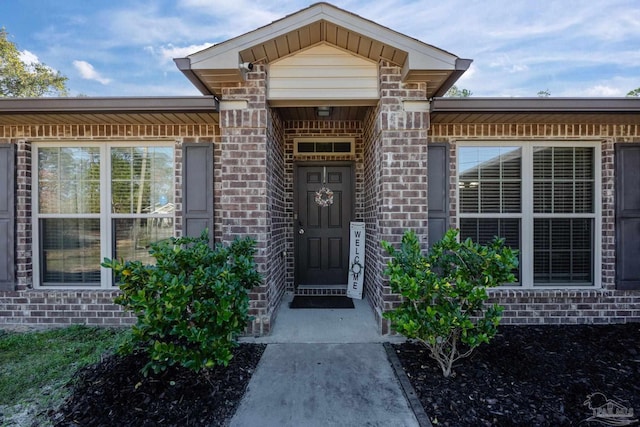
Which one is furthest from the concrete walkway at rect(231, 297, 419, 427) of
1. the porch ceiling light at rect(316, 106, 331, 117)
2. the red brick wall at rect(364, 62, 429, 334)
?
the porch ceiling light at rect(316, 106, 331, 117)

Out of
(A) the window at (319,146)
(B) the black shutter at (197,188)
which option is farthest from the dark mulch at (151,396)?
(A) the window at (319,146)

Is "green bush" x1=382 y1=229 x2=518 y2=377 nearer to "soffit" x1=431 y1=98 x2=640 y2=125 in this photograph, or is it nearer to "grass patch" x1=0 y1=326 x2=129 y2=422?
"soffit" x1=431 y1=98 x2=640 y2=125

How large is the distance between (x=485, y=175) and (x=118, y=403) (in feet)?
14.2

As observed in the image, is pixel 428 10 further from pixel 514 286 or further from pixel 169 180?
pixel 169 180

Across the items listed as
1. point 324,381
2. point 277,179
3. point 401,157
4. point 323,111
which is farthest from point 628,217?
point 277,179

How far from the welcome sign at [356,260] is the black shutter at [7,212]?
169 inches

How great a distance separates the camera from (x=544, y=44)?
32.3 feet

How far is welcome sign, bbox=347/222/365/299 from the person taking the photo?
14.8 ft

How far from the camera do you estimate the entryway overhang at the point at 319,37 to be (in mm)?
3006

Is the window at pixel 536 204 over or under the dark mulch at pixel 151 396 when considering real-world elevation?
over

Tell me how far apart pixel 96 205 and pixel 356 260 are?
140 inches

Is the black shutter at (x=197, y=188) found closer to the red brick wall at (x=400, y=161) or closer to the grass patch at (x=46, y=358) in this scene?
the grass patch at (x=46, y=358)

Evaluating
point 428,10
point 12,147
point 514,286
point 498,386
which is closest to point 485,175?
point 514,286

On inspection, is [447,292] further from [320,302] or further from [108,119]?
[108,119]
